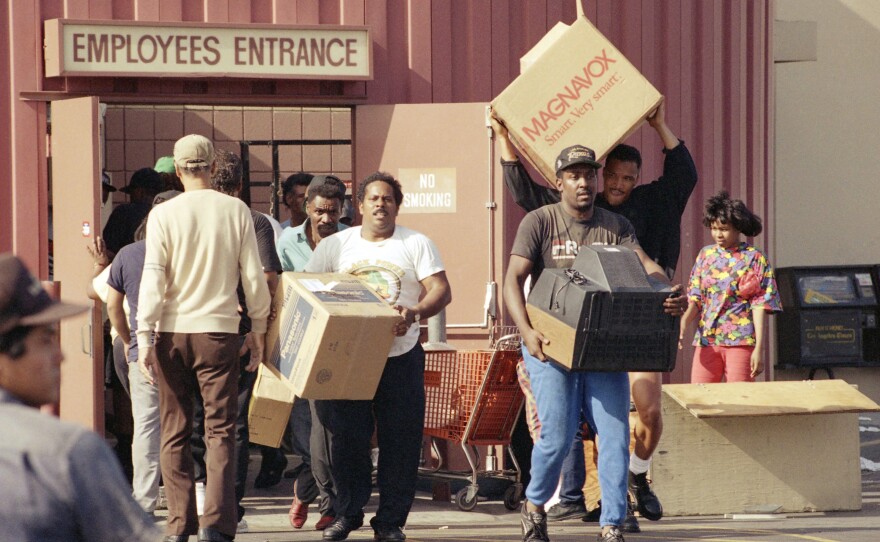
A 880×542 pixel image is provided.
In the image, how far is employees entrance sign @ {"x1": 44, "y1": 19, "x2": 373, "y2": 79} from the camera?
921 cm

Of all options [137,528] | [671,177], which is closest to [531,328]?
[671,177]

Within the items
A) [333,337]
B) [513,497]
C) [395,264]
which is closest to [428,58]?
[395,264]

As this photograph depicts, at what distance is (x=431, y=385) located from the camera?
8242mm

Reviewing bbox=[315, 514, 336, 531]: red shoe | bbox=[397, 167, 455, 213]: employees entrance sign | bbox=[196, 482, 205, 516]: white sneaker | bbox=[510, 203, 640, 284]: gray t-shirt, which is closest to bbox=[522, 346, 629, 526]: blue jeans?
bbox=[510, 203, 640, 284]: gray t-shirt

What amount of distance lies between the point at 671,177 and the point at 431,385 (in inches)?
71.5

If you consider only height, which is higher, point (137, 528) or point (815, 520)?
point (137, 528)

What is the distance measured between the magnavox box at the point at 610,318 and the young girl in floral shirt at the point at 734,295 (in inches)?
91.4

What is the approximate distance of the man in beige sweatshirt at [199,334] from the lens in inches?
255

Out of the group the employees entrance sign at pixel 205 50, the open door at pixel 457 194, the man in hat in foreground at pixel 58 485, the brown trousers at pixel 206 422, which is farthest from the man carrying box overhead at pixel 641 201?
the man in hat in foreground at pixel 58 485

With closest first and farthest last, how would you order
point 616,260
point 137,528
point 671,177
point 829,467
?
1. point 137,528
2. point 616,260
3. point 671,177
4. point 829,467

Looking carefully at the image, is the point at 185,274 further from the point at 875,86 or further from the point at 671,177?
→ the point at 875,86

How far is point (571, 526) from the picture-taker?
7758 millimetres

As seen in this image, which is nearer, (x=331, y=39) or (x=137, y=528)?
(x=137, y=528)

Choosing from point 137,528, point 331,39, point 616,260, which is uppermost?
point 331,39
